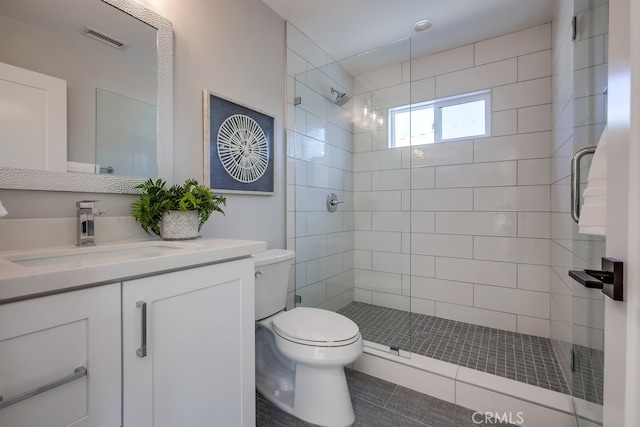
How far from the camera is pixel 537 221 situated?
7.07ft

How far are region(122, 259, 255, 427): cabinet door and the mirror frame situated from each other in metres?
0.59

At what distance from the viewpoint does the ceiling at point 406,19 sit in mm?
1906

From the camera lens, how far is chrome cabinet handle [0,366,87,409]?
1.81 ft

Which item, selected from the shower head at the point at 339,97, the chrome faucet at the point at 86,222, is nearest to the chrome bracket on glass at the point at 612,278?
the chrome faucet at the point at 86,222

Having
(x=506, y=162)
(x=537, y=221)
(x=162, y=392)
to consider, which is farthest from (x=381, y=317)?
(x=162, y=392)

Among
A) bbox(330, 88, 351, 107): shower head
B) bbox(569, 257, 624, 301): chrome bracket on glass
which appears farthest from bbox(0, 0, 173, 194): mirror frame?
bbox(569, 257, 624, 301): chrome bracket on glass

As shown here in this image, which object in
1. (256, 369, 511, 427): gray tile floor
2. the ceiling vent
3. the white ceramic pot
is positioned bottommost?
(256, 369, 511, 427): gray tile floor

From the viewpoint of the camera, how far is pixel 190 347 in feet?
2.90

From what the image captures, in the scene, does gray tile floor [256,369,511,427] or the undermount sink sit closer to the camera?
the undermount sink

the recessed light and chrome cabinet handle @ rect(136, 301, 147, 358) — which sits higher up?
the recessed light

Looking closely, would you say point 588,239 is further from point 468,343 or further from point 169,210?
point 169,210

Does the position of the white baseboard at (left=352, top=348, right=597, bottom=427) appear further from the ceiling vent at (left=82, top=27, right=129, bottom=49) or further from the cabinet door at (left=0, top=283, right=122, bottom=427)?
the ceiling vent at (left=82, top=27, right=129, bottom=49)

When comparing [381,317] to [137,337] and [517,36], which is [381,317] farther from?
[517,36]

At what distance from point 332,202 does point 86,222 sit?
5.76 feet
